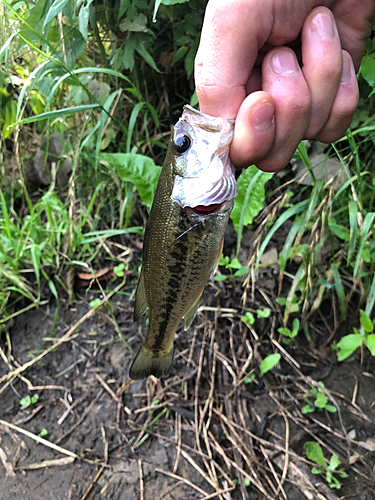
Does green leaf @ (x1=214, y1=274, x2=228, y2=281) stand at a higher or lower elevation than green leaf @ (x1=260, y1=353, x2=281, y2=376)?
higher

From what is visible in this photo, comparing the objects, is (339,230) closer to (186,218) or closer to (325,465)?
(186,218)

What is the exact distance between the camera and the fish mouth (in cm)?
120

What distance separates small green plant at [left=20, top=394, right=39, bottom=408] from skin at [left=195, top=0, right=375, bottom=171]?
2.07 metres

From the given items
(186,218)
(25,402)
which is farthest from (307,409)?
(25,402)

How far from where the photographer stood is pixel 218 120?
113 centimetres

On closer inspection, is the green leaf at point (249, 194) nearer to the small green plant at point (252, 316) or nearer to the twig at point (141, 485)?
the small green plant at point (252, 316)

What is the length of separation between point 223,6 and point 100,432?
89.6 inches

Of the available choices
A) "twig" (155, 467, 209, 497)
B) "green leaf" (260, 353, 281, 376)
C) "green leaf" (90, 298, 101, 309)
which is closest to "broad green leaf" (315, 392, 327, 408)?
"green leaf" (260, 353, 281, 376)

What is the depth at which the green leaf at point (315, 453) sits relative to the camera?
Result: 1801 mm

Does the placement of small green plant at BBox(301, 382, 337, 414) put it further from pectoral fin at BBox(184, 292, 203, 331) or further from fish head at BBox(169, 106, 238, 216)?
fish head at BBox(169, 106, 238, 216)

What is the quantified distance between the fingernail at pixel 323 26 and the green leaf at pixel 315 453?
196 centimetres

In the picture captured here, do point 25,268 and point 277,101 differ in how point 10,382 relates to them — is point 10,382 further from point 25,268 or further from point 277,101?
point 277,101

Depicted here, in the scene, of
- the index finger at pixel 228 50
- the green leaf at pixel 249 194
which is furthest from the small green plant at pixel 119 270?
the index finger at pixel 228 50

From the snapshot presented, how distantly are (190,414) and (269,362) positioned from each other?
59cm
